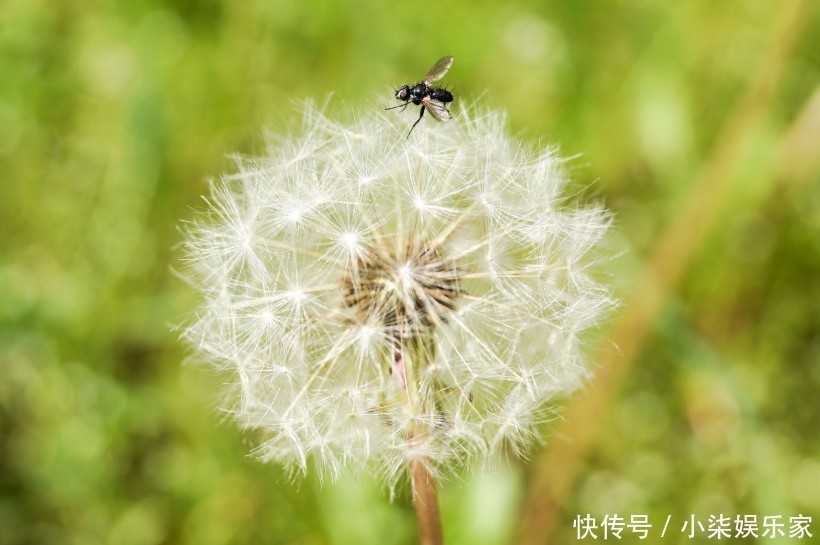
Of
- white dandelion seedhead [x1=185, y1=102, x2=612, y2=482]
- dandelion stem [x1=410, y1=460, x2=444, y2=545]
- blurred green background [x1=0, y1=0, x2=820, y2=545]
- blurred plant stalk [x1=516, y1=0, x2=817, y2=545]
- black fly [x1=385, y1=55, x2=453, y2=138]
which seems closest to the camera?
dandelion stem [x1=410, y1=460, x2=444, y2=545]

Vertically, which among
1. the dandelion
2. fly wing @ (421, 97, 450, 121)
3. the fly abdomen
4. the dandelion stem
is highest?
the fly abdomen

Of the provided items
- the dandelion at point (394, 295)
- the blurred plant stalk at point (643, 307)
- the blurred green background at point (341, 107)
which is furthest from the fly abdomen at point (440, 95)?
the blurred green background at point (341, 107)

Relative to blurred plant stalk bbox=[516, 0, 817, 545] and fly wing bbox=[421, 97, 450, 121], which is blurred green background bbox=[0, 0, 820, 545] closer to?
blurred plant stalk bbox=[516, 0, 817, 545]

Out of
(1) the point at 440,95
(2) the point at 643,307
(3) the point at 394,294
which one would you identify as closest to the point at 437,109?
(1) the point at 440,95

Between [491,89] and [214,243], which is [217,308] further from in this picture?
[491,89]

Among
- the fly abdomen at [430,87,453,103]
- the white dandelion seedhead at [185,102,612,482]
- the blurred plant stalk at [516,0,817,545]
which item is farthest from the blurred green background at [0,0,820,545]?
the fly abdomen at [430,87,453,103]

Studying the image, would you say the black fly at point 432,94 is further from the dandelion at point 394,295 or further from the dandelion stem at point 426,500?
the dandelion stem at point 426,500
